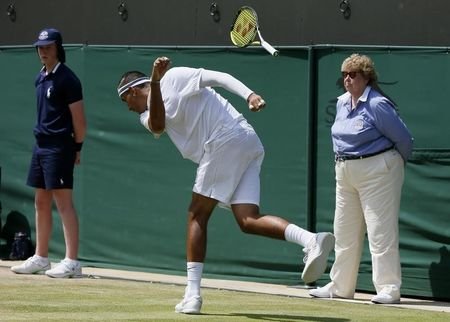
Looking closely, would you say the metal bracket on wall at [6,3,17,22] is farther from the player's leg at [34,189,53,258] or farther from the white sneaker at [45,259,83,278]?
the white sneaker at [45,259,83,278]

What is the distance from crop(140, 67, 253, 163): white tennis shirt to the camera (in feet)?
29.0

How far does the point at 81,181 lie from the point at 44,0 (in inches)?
140

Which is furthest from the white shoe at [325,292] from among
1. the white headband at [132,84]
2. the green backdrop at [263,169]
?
the white headband at [132,84]

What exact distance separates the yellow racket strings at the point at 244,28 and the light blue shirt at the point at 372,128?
39.6 inches

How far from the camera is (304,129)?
11.1 meters

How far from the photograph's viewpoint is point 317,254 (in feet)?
27.2

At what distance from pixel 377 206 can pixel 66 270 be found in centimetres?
286

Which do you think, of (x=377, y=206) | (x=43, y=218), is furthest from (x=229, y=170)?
(x=43, y=218)

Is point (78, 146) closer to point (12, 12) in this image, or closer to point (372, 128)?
point (372, 128)

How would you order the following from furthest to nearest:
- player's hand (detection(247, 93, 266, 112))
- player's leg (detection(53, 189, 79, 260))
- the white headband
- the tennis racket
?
player's leg (detection(53, 189, 79, 260))
the tennis racket
the white headband
player's hand (detection(247, 93, 266, 112))

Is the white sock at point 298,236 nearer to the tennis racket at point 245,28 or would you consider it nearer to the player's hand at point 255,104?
the player's hand at point 255,104

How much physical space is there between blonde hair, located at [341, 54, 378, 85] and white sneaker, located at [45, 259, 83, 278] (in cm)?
300

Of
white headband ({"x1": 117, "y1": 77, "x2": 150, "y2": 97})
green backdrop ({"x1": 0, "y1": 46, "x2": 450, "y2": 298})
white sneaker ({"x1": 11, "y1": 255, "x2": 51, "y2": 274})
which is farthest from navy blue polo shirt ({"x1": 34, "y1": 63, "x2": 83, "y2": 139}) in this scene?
white headband ({"x1": 117, "y1": 77, "x2": 150, "y2": 97})

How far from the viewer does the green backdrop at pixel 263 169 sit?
10422 mm
